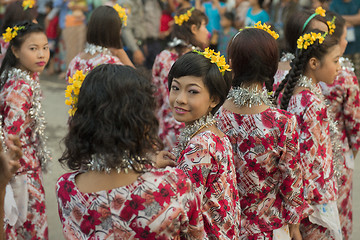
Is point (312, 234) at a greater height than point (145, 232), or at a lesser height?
lesser

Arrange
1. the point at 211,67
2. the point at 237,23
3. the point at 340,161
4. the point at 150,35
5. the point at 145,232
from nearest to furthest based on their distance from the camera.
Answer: the point at 145,232 → the point at 211,67 → the point at 340,161 → the point at 237,23 → the point at 150,35

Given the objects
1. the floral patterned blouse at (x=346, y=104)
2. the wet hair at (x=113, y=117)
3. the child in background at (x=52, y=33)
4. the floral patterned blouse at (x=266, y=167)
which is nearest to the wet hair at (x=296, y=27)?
the floral patterned blouse at (x=346, y=104)

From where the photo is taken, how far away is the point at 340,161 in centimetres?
406

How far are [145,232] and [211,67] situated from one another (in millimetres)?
1000

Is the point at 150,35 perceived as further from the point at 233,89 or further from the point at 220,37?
the point at 233,89

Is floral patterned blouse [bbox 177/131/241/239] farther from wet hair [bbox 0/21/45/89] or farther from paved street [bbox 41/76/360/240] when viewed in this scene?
wet hair [bbox 0/21/45/89]

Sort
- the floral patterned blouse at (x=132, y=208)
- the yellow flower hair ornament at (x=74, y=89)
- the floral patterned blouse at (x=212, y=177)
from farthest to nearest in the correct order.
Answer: the floral patterned blouse at (x=212, y=177) → the yellow flower hair ornament at (x=74, y=89) → the floral patterned blouse at (x=132, y=208)

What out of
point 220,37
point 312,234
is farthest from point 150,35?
point 312,234

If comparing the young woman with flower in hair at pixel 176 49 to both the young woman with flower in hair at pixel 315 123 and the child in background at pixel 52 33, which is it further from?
the child in background at pixel 52 33

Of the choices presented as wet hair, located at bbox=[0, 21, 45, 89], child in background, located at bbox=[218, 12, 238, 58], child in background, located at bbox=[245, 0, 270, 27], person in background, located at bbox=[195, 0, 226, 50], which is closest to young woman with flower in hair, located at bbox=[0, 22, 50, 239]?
wet hair, located at bbox=[0, 21, 45, 89]

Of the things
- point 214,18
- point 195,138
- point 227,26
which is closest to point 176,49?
point 195,138

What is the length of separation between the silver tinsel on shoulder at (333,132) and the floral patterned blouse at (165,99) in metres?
1.59

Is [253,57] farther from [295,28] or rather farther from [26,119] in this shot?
[26,119]

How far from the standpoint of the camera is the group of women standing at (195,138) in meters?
1.94
